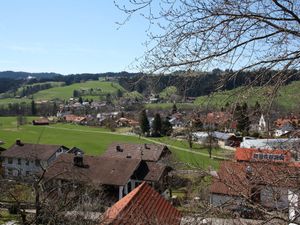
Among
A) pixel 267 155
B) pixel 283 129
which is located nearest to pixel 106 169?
pixel 267 155

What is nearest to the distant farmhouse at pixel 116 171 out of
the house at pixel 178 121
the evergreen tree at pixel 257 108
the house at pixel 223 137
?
the house at pixel 223 137

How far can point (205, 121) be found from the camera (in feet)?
12.4

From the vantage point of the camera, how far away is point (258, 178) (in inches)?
163

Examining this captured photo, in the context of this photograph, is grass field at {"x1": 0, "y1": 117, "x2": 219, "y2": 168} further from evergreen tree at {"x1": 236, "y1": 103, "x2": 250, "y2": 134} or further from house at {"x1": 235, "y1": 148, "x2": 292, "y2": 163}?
evergreen tree at {"x1": 236, "y1": 103, "x2": 250, "y2": 134}

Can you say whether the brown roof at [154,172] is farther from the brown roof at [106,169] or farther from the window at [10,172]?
the window at [10,172]

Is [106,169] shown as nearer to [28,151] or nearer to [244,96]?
[28,151]

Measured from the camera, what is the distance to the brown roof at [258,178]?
4.03 metres

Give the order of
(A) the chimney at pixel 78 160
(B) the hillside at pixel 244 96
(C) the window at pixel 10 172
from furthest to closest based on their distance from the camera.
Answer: (C) the window at pixel 10 172
(A) the chimney at pixel 78 160
(B) the hillside at pixel 244 96

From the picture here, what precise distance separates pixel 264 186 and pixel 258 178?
130 millimetres

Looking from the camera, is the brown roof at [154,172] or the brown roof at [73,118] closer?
the brown roof at [154,172]

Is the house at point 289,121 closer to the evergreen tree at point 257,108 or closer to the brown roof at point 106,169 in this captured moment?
the evergreen tree at point 257,108

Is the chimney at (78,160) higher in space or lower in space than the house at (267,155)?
lower

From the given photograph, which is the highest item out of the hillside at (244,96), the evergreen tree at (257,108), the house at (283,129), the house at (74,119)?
the hillside at (244,96)

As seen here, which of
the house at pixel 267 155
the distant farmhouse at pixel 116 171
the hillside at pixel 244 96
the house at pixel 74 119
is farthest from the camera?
the house at pixel 74 119
